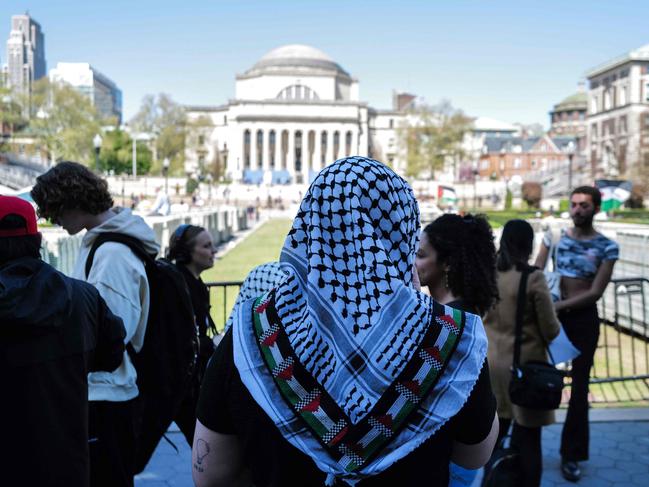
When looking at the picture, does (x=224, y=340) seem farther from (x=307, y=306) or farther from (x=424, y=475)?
(x=424, y=475)

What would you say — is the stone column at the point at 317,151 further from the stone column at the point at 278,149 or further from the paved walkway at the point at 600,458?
the paved walkway at the point at 600,458

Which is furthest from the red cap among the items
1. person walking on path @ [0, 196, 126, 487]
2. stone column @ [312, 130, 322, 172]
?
stone column @ [312, 130, 322, 172]

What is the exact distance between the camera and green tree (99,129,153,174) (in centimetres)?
8725

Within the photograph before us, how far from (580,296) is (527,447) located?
1.52 metres

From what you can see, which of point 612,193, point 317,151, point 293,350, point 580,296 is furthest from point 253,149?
point 293,350

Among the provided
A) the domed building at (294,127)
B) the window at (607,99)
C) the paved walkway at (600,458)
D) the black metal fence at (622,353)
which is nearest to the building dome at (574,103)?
the domed building at (294,127)

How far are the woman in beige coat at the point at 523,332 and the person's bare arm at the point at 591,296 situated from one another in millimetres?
1059

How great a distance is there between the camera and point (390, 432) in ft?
5.79

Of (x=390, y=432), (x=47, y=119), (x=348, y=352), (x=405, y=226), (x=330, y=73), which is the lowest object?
(x=390, y=432)

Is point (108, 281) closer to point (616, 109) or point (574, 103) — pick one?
point (616, 109)

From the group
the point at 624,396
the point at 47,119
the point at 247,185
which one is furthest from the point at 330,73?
the point at 624,396

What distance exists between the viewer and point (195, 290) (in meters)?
4.70

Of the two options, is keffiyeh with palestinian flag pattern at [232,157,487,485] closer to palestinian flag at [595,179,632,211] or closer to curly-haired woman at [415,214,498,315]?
curly-haired woman at [415,214,498,315]

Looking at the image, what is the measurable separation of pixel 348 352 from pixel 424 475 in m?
0.40
